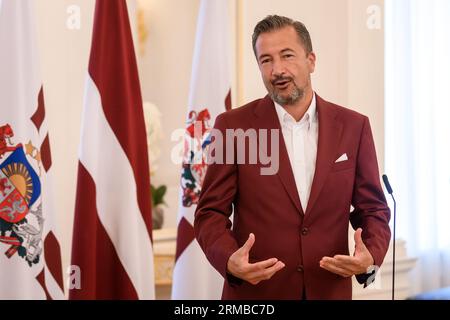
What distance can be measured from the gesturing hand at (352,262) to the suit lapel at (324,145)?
0.21 m

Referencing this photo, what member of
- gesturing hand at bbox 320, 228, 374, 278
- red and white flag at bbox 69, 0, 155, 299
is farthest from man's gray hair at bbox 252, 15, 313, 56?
red and white flag at bbox 69, 0, 155, 299

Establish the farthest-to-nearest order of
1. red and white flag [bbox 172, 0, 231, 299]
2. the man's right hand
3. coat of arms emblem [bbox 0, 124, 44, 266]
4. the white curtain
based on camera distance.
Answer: the white curtain, red and white flag [bbox 172, 0, 231, 299], coat of arms emblem [bbox 0, 124, 44, 266], the man's right hand

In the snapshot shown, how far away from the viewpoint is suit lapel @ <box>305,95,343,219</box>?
86.0 inches

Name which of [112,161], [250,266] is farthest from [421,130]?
[250,266]

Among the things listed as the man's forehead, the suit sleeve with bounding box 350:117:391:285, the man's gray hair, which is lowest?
the suit sleeve with bounding box 350:117:391:285

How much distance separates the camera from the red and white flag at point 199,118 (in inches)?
147

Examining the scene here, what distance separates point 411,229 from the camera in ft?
16.6

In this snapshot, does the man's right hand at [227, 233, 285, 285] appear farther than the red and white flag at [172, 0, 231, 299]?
No

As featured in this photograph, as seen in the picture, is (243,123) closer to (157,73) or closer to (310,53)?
(310,53)

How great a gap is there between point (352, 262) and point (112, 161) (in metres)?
1.78

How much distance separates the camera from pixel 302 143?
2271 mm

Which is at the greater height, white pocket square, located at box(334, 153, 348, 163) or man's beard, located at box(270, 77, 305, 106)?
man's beard, located at box(270, 77, 305, 106)

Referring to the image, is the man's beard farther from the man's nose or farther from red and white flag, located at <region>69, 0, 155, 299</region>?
red and white flag, located at <region>69, 0, 155, 299</region>

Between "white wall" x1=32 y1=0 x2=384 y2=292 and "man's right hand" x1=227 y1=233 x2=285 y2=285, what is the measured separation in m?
1.95
